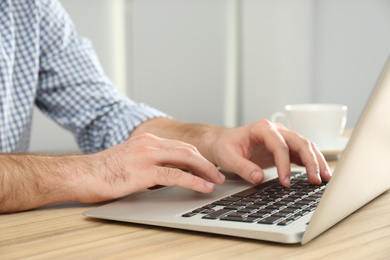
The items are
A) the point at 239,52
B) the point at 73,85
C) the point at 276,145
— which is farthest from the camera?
the point at 239,52

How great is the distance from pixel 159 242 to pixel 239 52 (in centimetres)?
237

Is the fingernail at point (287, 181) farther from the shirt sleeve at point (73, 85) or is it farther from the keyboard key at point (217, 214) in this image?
the shirt sleeve at point (73, 85)

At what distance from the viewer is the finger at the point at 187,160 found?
2.06ft

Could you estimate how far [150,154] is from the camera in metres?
0.63

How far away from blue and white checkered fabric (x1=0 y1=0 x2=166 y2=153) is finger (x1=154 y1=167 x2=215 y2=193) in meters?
0.52

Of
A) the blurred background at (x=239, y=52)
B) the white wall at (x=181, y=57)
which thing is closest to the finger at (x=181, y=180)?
the blurred background at (x=239, y=52)

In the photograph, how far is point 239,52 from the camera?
2762 mm

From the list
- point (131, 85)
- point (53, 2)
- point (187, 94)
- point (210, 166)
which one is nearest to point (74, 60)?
point (53, 2)

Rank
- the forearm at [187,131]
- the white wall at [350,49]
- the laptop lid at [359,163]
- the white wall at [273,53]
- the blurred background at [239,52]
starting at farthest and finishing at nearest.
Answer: the white wall at [273,53] → the white wall at [350,49] → the blurred background at [239,52] → the forearm at [187,131] → the laptop lid at [359,163]

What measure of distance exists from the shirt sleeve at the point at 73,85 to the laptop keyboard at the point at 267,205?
636 mm

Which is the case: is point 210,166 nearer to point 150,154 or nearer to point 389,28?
point 150,154

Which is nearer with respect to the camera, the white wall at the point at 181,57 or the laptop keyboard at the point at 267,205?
the laptop keyboard at the point at 267,205

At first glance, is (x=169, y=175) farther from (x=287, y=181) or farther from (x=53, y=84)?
(x=53, y=84)

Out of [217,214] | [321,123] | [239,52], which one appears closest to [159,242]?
[217,214]
